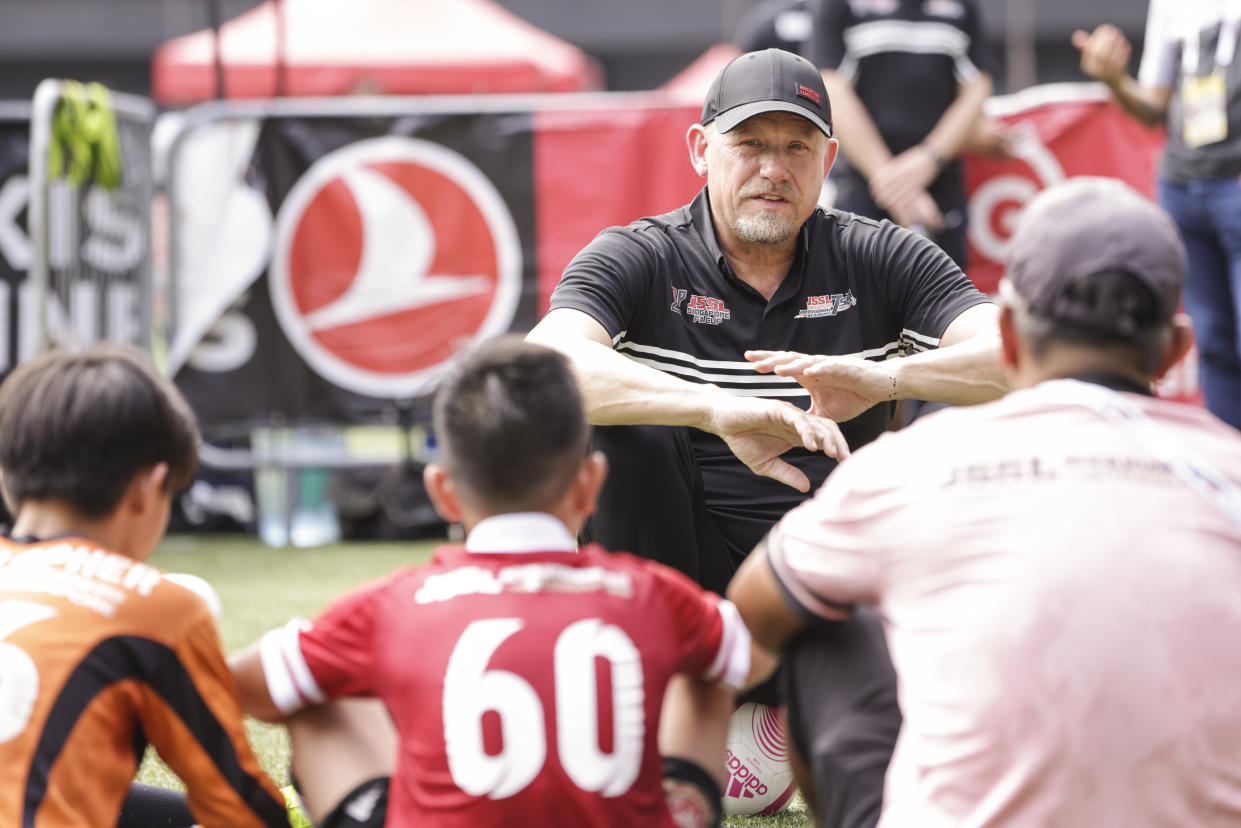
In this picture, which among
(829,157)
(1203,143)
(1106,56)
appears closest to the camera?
(829,157)

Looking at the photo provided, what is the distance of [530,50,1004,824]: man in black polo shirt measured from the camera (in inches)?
109

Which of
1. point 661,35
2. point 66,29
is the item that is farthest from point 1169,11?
point 66,29

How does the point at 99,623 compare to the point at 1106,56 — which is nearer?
the point at 99,623

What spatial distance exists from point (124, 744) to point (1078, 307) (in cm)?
123

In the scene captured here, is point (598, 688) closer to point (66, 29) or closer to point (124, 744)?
point (124, 744)

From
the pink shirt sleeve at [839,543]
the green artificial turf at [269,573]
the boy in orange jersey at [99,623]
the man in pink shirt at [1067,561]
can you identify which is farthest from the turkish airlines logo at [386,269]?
the man in pink shirt at [1067,561]

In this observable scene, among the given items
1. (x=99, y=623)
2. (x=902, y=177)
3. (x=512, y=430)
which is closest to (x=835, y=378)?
(x=512, y=430)

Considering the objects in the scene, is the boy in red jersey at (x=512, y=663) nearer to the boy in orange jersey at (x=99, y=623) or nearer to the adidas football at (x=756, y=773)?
the boy in orange jersey at (x=99, y=623)

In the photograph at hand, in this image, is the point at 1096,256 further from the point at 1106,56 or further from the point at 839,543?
the point at 1106,56

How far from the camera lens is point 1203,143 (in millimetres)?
5055

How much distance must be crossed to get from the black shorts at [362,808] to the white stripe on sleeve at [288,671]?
0.42 ft

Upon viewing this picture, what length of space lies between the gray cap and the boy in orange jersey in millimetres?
1069

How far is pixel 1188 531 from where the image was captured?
1.51 m

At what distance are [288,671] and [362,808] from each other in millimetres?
194
